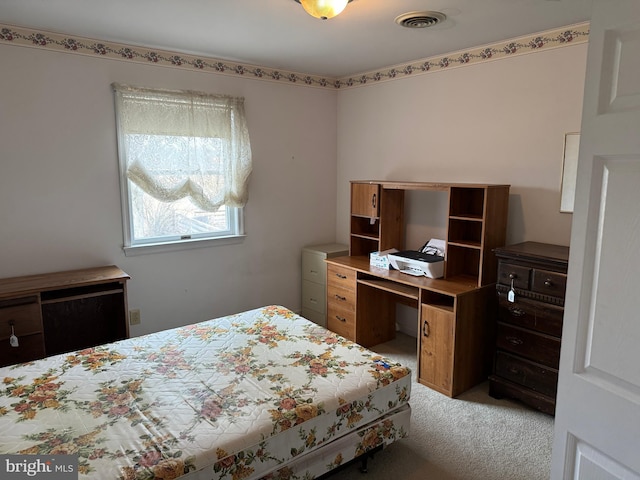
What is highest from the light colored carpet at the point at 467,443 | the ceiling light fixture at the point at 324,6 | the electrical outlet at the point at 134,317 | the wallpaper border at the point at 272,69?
the wallpaper border at the point at 272,69

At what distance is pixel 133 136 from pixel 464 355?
288 centimetres

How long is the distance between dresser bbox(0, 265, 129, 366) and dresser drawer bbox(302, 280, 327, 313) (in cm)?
174

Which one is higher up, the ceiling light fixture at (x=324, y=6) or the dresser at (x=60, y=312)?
the ceiling light fixture at (x=324, y=6)

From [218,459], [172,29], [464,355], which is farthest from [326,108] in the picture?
[218,459]

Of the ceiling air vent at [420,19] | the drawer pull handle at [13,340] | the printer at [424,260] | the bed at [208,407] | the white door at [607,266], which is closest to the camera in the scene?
the white door at [607,266]

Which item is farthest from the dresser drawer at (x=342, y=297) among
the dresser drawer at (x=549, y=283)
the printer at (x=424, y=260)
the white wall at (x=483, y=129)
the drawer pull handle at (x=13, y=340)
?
the drawer pull handle at (x=13, y=340)

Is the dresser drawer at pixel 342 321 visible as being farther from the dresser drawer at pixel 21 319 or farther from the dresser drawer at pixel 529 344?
the dresser drawer at pixel 21 319

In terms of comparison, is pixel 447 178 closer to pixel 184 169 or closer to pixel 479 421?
pixel 479 421

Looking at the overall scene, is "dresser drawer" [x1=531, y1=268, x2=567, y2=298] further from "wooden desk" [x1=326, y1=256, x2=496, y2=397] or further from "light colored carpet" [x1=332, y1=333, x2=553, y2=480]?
"light colored carpet" [x1=332, y1=333, x2=553, y2=480]

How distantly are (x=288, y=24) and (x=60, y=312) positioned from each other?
2558 mm

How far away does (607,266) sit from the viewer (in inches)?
44.1

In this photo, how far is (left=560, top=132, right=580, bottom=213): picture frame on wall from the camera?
275 centimetres

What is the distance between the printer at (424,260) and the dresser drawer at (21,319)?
8.08 ft

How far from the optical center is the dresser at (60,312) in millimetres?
2645
